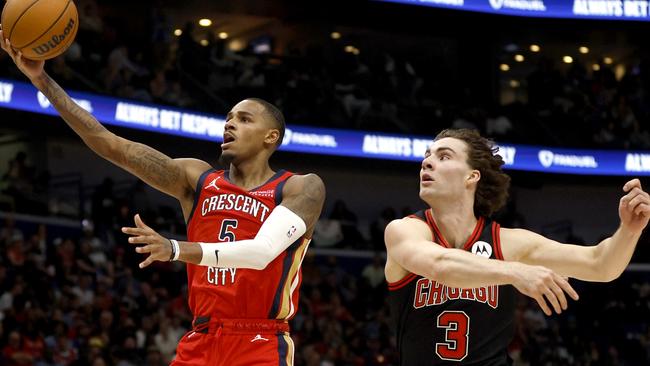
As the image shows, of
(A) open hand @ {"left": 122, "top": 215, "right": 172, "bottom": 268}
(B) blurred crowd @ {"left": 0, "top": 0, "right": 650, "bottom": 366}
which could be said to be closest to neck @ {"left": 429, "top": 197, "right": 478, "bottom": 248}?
(A) open hand @ {"left": 122, "top": 215, "right": 172, "bottom": 268}

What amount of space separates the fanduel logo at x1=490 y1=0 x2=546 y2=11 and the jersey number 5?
1590cm

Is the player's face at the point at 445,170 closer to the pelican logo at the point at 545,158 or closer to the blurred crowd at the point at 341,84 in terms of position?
the blurred crowd at the point at 341,84

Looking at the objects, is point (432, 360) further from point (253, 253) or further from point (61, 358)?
point (61, 358)

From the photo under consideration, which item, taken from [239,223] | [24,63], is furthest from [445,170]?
[24,63]

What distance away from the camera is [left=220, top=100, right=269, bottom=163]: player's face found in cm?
592

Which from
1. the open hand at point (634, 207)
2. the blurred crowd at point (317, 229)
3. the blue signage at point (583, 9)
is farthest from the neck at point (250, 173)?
the blue signage at point (583, 9)

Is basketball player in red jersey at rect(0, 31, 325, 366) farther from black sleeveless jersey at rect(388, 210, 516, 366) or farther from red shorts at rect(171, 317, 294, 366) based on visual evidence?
black sleeveless jersey at rect(388, 210, 516, 366)

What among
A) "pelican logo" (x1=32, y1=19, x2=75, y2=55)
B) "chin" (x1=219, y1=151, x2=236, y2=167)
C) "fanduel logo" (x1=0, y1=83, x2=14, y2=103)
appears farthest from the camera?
"fanduel logo" (x1=0, y1=83, x2=14, y2=103)

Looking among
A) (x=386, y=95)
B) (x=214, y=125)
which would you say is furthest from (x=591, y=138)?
(x=214, y=125)

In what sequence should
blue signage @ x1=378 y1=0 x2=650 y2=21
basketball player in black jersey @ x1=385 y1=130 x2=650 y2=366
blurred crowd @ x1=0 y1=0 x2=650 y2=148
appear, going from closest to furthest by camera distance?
basketball player in black jersey @ x1=385 y1=130 x2=650 y2=366, blurred crowd @ x1=0 y1=0 x2=650 y2=148, blue signage @ x1=378 y1=0 x2=650 y2=21

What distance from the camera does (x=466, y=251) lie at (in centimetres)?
481

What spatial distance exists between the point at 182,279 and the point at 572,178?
8.94m

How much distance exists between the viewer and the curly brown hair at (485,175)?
5.43 m

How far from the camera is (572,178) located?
21.2 m
